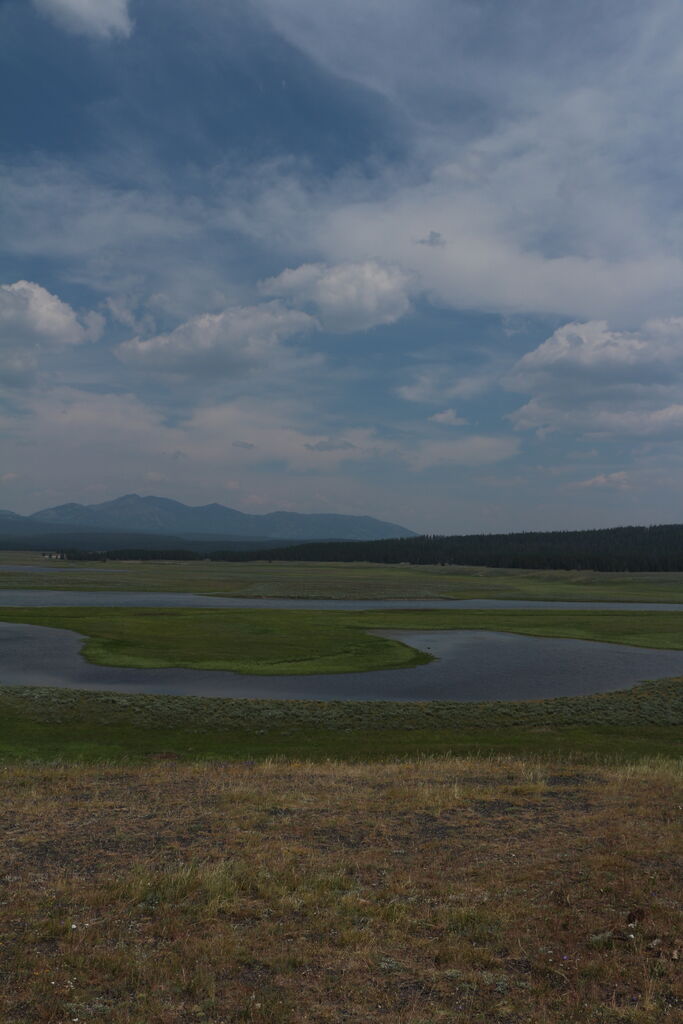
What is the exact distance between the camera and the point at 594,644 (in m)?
59.7

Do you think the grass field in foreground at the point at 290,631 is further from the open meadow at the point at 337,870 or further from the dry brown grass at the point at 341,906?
the dry brown grass at the point at 341,906

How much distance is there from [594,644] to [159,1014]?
58.1 m

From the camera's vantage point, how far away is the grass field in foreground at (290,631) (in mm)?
48938

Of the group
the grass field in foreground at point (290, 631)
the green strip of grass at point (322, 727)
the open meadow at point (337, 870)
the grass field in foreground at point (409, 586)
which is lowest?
the grass field in foreground at point (409, 586)

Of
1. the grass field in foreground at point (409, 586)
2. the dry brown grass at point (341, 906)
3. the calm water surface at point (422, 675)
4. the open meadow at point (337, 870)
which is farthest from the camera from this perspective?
the grass field in foreground at point (409, 586)

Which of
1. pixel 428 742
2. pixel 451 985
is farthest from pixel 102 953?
pixel 428 742

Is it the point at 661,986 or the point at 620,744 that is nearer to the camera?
the point at 661,986

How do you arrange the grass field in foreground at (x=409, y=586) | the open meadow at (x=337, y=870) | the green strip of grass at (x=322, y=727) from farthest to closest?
1. the grass field in foreground at (x=409, y=586)
2. the green strip of grass at (x=322, y=727)
3. the open meadow at (x=337, y=870)

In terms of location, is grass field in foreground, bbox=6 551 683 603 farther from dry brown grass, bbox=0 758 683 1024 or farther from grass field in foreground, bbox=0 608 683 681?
dry brown grass, bbox=0 758 683 1024

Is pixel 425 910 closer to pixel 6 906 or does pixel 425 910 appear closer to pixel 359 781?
pixel 6 906

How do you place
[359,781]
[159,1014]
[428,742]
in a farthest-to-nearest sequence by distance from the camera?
1. [428,742]
2. [359,781]
3. [159,1014]

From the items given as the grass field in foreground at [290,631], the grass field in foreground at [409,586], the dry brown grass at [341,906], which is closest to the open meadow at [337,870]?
the dry brown grass at [341,906]

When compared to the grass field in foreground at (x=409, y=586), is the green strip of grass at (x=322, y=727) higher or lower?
higher

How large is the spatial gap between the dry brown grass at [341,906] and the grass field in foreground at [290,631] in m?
28.9
